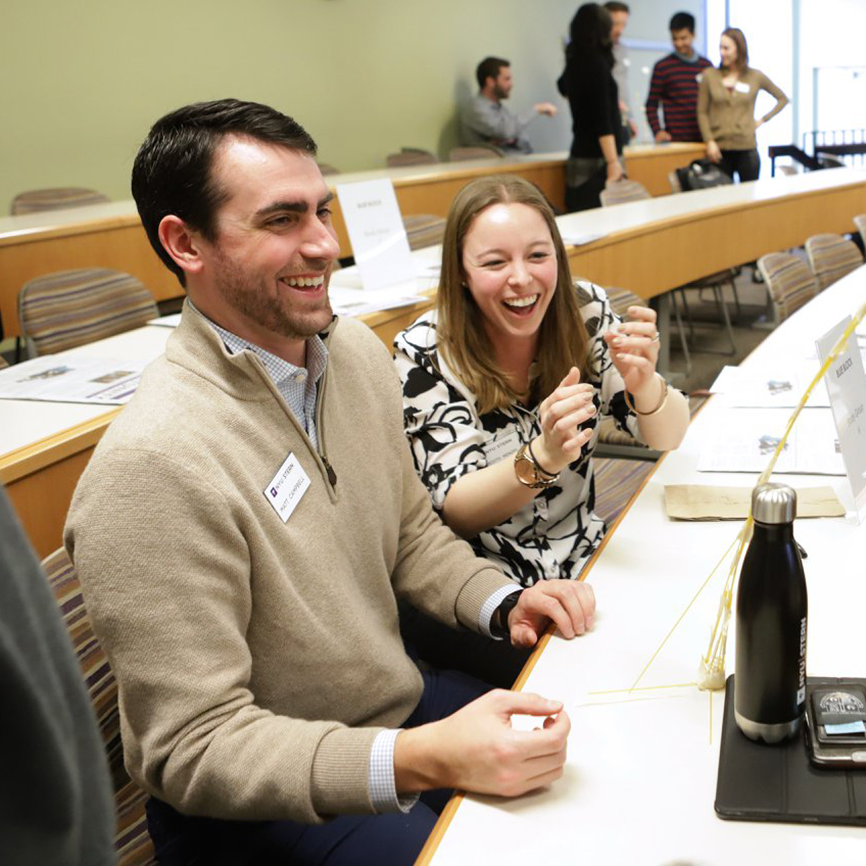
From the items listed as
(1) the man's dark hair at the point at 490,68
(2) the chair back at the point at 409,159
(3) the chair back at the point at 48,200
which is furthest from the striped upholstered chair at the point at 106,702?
(1) the man's dark hair at the point at 490,68

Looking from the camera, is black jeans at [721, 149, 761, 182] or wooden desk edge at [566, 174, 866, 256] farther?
black jeans at [721, 149, 761, 182]

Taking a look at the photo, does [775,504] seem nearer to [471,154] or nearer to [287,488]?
[287,488]

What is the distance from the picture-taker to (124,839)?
1.18 metres

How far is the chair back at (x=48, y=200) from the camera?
16.0 feet

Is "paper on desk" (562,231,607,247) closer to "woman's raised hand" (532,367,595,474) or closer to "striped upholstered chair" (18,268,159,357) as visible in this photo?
"striped upholstered chair" (18,268,159,357)

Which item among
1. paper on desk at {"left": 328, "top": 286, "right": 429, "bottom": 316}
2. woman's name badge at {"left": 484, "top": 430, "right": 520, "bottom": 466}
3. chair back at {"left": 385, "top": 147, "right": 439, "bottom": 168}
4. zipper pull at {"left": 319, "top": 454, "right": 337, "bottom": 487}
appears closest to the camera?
zipper pull at {"left": 319, "top": 454, "right": 337, "bottom": 487}

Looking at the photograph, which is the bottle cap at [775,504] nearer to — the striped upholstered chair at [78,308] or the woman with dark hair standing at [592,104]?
the striped upholstered chair at [78,308]

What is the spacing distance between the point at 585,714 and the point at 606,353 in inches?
39.0

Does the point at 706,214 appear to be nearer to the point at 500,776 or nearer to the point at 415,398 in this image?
the point at 415,398

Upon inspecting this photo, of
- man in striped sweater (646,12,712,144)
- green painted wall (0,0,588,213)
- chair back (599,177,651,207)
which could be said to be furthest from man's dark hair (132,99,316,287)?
man in striped sweater (646,12,712,144)

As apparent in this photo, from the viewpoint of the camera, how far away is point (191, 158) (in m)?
1.17

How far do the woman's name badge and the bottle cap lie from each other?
0.88 meters

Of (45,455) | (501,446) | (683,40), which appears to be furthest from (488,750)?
(683,40)

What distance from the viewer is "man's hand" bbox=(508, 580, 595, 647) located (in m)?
1.21
